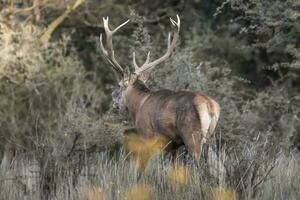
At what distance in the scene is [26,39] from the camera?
1747cm

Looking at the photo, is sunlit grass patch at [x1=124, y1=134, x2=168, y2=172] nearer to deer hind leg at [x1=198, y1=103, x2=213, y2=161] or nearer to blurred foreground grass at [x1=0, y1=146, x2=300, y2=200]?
deer hind leg at [x1=198, y1=103, x2=213, y2=161]

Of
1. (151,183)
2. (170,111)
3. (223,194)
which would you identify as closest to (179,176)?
(151,183)

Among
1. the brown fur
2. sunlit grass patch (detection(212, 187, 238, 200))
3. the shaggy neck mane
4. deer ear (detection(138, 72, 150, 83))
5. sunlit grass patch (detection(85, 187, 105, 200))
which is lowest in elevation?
sunlit grass patch (detection(85, 187, 105, 200))

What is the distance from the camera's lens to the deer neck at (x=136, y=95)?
11.8m

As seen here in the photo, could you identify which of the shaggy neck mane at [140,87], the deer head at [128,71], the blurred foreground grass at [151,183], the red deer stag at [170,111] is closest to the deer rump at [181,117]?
the red deer stag at [170,111]

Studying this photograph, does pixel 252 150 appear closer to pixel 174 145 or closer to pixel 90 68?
pixel 174 145

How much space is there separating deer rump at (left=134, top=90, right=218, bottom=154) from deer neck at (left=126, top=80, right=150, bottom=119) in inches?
17.8

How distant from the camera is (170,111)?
10531 mm

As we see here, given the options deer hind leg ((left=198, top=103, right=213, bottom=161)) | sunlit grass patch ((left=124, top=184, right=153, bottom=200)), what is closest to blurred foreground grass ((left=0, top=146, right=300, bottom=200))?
sunlit grass patch ((left=124, top=184, right=153, bottom=200))

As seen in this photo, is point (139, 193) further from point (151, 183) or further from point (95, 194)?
point (151, 183)

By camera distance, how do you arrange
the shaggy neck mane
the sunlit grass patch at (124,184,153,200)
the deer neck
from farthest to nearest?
the shaggy neck mane → the deer neck → the sunlit grass patch at (124,184,153,200)

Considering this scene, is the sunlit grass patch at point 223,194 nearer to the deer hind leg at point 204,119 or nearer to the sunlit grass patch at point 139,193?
the sunlit grass patch at point 139,193

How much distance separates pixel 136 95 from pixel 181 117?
1839 mm

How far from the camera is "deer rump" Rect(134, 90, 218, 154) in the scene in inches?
394
